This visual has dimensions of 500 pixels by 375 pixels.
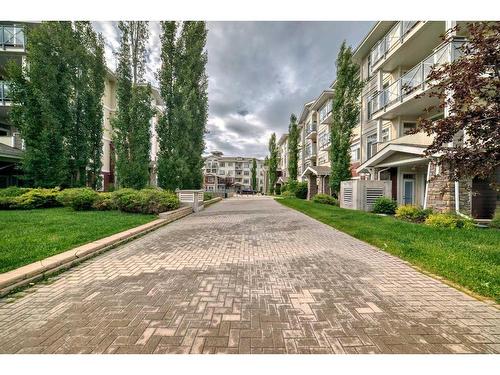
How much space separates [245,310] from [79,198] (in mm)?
12694

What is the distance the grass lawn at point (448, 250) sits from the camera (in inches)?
154

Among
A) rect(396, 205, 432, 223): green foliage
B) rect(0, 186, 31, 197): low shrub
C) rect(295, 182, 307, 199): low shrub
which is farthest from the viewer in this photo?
rect(295, 182, 307, 199): low shrub

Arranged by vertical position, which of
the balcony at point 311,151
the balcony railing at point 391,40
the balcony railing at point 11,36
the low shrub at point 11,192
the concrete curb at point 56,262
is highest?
the balcony railing at point 11,36

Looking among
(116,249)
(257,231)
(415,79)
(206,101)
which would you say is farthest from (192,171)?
(415,79)

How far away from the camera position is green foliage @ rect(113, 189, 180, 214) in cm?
1159

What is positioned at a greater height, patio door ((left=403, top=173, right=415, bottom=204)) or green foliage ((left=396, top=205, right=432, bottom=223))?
patio door ((left=403, top=173, right=415, bottom=204))

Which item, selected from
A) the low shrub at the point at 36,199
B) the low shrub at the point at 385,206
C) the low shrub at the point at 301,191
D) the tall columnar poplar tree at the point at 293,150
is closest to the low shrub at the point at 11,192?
the low shrub at the point at 36,199

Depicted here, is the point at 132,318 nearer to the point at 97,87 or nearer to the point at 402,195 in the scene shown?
the point at 402,195

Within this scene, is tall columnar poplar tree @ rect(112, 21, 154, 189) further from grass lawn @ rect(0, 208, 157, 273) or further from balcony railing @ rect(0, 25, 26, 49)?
balcony railing @ rect(0, 25, 26, 49)

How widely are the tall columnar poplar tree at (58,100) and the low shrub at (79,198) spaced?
3.71m

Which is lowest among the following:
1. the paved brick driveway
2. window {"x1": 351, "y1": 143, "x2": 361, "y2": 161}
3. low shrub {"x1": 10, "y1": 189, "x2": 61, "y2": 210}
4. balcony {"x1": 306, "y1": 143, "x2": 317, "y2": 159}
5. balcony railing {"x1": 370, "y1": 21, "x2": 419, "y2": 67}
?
the paved brick driveway

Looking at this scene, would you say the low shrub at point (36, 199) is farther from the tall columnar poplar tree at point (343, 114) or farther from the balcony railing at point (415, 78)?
the tall columnar poplar tree at point (343, 114)

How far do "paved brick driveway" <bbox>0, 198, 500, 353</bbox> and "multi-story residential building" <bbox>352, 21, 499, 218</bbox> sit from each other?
25.5 ft

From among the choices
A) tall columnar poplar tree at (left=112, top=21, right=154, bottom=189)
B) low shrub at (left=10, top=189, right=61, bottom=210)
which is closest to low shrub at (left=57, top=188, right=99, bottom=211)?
low shrub at (left=10, top=189, right=61, bottom=210)
